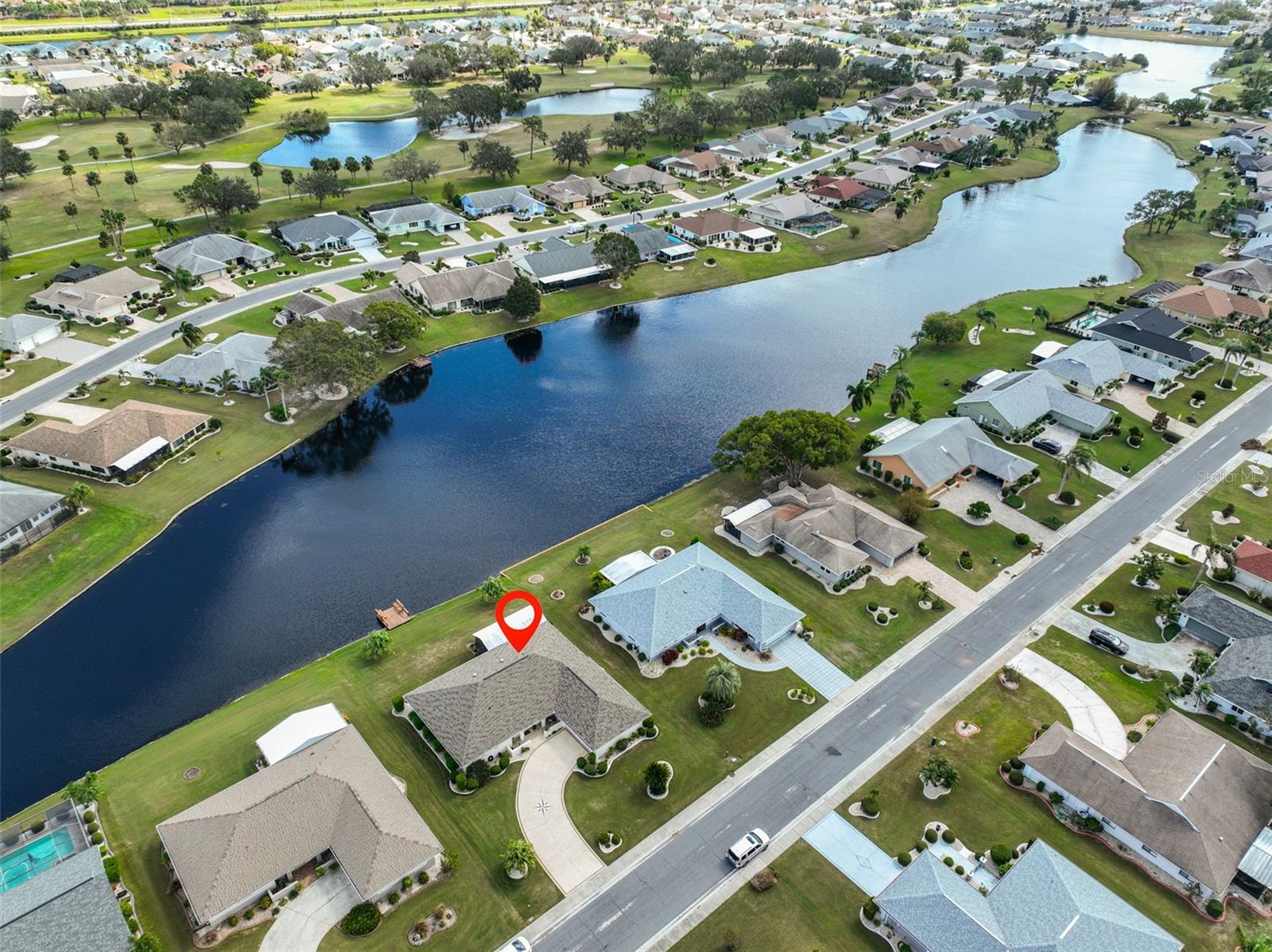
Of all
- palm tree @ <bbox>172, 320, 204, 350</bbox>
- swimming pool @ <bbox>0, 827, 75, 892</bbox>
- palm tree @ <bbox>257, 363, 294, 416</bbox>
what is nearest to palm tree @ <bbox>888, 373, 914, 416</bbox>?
palm tree @ <bbox>257, 363, 294, 416</bbox>

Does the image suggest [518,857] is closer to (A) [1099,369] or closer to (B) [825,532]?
(B) [825,532]

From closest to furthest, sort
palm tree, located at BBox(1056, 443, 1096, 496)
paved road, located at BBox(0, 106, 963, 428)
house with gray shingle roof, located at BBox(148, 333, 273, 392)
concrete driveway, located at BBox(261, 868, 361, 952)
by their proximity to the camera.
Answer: concrete driveway, located at BBox(261, 868, 361, 952)
palm tree, located at BBox(1056, 443, 1096, 496)
paved road, located at BBox(0, 106, 963, 428)
house with gray shingle roof, located at BBox(148, 333, 273, 392)

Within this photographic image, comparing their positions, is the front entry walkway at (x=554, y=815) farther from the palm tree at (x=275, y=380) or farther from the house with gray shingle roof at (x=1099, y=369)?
the house with gray shingle roof at (x=1099, y=369)

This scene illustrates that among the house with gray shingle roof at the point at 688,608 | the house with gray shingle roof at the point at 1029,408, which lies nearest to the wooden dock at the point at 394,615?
the house with gray shingle roof at the point at 688,608

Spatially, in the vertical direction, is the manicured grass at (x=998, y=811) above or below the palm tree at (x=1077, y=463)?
below

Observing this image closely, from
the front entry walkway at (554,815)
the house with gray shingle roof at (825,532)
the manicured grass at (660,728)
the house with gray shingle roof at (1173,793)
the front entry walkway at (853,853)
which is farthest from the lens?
the house with gray shingle roof at (825,532)

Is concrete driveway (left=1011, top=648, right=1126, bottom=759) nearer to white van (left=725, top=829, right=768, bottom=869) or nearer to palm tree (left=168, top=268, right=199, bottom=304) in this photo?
white van (left=725, top=829, right=768, bottom=869)

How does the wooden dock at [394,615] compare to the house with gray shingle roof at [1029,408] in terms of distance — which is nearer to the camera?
the wooden dock at [394,615]

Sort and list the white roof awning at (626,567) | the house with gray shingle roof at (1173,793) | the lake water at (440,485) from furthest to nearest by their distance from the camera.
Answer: the white roof awning at (626,567), the lake water at (440,485), the house with gray shingle roof at (1173,793)
